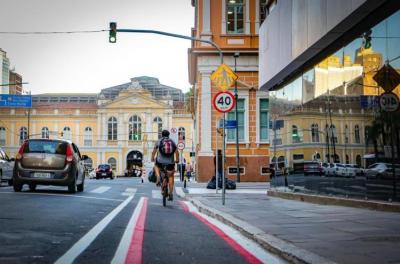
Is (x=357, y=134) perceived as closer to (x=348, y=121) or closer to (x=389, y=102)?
(x=348, y=121)

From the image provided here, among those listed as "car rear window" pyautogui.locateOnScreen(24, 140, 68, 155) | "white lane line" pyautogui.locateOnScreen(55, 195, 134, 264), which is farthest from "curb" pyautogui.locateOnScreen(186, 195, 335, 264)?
"car rear window" pyautogui.locateOnScreen(24, 140, 68, 155)

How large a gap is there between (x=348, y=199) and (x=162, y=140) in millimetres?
4463

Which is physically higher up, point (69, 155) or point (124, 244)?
point (69, 155)

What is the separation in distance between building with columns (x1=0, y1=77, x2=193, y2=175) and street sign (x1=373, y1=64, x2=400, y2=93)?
81.4 metres

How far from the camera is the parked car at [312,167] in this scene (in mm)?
13688

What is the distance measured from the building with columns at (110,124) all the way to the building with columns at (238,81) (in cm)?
5712

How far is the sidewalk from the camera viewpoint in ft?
18.5

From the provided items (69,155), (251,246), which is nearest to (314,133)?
(69,155)

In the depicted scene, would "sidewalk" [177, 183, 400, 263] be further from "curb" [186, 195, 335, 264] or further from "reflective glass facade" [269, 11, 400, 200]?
"reflective glass facade" [269, 11, 400, 200]

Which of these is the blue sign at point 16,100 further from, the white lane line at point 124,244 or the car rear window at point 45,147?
the white lane line at point 124,244

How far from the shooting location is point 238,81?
3412cm

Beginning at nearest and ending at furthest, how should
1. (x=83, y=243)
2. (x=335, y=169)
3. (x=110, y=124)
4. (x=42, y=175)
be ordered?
(x=83, y=243) → (x=335, y=169) → (x=42, y=175) → (x=110, y=124)

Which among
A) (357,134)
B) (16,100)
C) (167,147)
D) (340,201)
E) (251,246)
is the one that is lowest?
(251,246)

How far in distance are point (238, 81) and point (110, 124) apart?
61.1 metres
